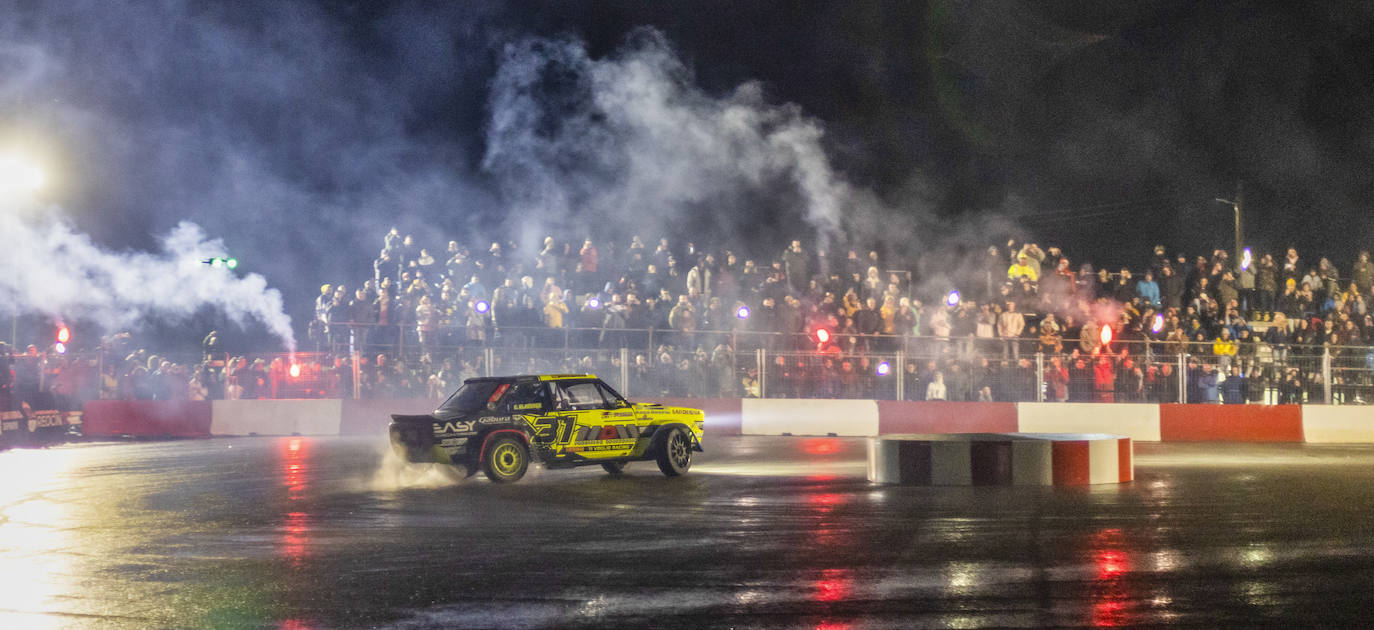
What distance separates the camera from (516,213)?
28062 millimetres

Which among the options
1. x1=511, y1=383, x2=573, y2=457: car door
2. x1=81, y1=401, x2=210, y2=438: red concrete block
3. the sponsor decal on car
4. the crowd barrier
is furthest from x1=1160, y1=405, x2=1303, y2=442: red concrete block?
x1=81, y1=401, x2=210, y2=438: red concrete block

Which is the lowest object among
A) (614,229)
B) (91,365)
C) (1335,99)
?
(91,365)

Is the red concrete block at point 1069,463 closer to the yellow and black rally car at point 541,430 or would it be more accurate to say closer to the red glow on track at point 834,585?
the yellow and black rally car at point 541,430

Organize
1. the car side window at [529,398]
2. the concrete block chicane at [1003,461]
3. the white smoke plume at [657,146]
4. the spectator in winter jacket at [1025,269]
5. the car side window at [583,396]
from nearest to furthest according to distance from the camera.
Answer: the concrete block chicane at [1003,461], the car side window at [529,398], the car side window at [583,396], the spectator in winter jacket at [1025,269], the white smoke plume at [657,146]

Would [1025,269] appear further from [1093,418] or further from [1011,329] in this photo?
[1093,418]

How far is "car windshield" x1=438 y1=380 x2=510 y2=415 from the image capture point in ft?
45.1

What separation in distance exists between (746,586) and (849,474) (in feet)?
26.0

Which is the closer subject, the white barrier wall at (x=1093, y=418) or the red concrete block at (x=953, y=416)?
the white barrier wall at (x=1093, y=418)

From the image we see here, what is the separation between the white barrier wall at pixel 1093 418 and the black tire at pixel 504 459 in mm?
11456

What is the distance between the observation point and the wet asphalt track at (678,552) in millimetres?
6086

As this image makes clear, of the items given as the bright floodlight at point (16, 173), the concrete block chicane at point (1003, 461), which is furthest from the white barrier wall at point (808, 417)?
the bright floodlight at point (16, 173)

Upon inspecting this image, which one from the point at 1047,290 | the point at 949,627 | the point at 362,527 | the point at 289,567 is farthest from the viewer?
the point at 1047,290

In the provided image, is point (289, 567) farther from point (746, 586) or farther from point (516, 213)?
point (516, 213)

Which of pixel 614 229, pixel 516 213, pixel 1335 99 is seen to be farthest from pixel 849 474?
pixel 1335 99
